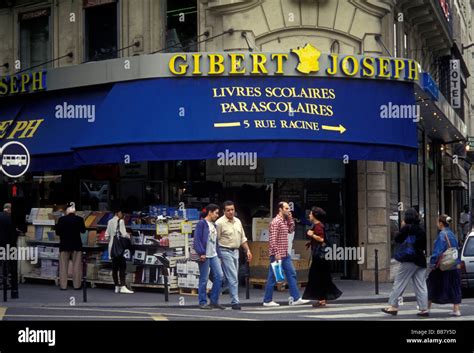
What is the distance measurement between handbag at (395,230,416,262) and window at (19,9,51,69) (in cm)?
1472

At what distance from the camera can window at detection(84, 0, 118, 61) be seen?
25.5m

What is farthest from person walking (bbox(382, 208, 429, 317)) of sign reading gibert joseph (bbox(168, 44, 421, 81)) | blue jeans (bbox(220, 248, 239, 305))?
sign reading gibert joseph (bbox(168, 44, 421, 81))

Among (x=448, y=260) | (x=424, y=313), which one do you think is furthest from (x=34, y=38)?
(x=424, y=313)

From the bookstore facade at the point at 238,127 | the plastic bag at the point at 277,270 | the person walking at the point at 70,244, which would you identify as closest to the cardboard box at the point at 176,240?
the bookstore facade at the point at 238,127

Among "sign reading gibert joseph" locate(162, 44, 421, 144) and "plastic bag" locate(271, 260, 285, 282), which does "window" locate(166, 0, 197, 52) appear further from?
"plastic bag" locate(271, 260, 285, 282)

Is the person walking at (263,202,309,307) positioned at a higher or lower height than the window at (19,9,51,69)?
lower

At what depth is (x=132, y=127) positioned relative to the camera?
22.2m

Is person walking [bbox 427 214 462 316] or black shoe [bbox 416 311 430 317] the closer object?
black shoe [bbox 416 311 430 317]

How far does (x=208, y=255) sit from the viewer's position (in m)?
17.2

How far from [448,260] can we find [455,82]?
23.5 meters

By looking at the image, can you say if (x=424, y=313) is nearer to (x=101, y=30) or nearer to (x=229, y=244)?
(x=229, y=244)
